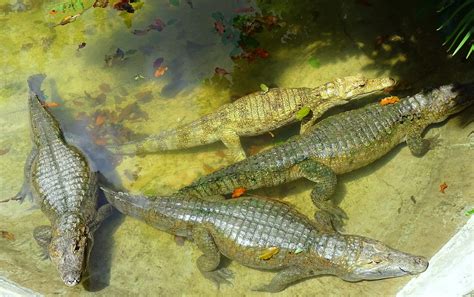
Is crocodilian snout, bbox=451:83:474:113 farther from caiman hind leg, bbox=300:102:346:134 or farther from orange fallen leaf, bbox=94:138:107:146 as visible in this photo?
orange fallen leaf, bbox=94:138:107:146

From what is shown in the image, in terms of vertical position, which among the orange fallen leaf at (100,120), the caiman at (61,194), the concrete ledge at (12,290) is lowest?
the caiman at (61,194)

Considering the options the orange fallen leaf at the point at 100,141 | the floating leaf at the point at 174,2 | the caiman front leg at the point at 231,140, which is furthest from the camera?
the floating leaf at the point at 174,2

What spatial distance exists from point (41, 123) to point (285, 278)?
11.8ft

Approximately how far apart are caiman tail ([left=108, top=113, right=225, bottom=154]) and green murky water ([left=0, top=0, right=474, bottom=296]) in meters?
0.15

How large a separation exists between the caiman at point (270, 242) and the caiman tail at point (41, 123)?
167cm

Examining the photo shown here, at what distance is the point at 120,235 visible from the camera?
5617 millimetres

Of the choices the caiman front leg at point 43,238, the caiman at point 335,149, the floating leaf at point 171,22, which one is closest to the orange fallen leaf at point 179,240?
the caiman at point 335,149

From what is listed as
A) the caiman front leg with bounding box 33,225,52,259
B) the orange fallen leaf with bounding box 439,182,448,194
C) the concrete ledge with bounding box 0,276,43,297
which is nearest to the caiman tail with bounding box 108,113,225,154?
the caiman front leg with bounding box 33,225,52,259

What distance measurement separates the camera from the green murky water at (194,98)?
5.07 m

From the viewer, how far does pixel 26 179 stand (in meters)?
6.03

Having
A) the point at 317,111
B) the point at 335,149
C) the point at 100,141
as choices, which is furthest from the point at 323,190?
the point at 100,141

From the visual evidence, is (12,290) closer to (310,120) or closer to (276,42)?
(310,120)

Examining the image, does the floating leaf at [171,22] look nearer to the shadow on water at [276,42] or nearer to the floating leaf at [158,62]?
the shadow on water at [276,42]

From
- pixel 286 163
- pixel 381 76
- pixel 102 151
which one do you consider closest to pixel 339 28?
pixel 381 76
